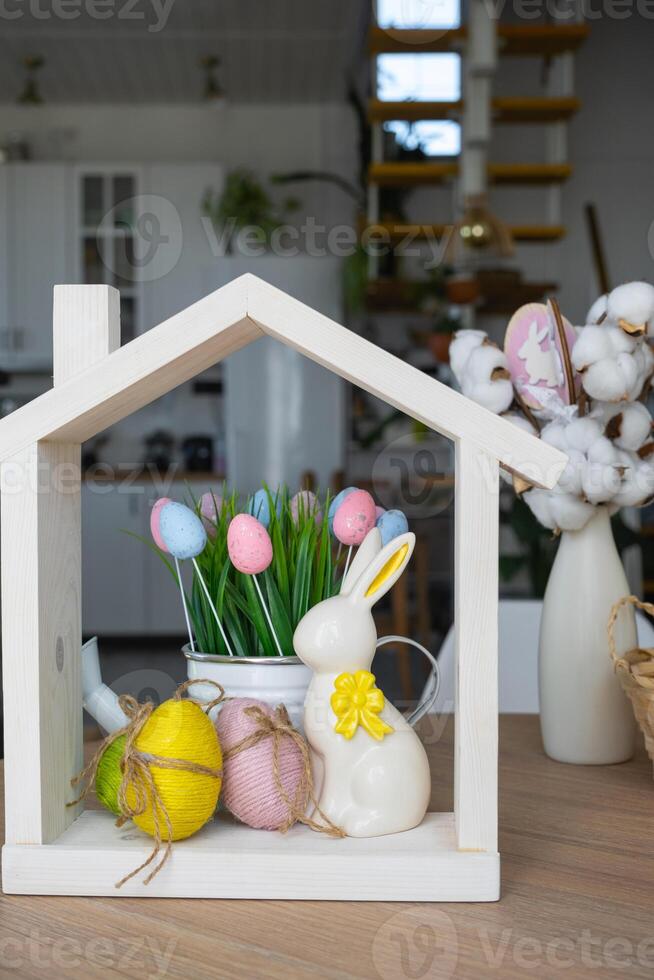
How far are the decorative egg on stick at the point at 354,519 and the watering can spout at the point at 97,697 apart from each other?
0.19 meters

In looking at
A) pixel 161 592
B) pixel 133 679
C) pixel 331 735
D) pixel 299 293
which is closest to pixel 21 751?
pixel 331 735

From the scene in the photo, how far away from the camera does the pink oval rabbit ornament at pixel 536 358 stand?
0.89 metres

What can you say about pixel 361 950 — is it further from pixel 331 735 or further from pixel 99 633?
pixel 99 633

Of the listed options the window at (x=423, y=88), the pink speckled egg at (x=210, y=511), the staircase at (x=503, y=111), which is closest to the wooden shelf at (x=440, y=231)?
the staircase at (x=503, y=111)

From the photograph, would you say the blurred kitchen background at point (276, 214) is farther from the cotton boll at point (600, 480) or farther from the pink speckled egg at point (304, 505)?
the pink speckled egg at point (304, 505)

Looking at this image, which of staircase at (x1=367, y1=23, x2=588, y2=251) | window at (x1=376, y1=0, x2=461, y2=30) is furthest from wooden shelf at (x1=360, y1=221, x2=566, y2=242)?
window at (x1=376, y1=0, x2=461, y2=30)

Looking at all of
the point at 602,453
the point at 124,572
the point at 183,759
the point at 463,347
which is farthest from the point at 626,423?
the point at 124,572

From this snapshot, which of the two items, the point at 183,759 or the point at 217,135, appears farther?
the point at 217,135

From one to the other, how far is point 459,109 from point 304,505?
359cm

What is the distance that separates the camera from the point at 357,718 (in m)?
0.62

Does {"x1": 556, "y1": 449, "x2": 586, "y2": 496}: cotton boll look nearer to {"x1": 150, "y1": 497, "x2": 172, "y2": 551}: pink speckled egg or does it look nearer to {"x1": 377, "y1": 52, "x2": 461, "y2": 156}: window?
{"x1": 150, "y1": 497, "x2": 172, "y2": 551}: pink speckled egg

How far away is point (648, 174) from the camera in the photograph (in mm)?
5027

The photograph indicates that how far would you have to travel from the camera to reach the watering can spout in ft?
2.27

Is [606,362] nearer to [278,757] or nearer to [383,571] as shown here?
[383,571]
